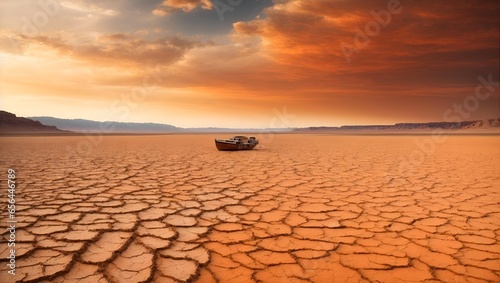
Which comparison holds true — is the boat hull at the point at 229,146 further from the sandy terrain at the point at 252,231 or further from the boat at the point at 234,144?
the sandy terrain at the point at 252,231

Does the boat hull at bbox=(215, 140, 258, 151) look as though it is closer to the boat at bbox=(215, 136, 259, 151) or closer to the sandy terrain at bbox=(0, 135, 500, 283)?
the boat at bbox=(215, 136, 259, 151)

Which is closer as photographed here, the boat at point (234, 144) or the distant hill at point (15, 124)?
the boat at point (234, 144)

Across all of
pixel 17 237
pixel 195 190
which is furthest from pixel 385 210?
pixel 17 237

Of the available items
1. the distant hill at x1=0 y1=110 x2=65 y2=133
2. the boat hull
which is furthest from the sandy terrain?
the distant hill at x1=0 y1=110 x2=65 y2=133

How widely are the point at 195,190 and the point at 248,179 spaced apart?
1.27 m

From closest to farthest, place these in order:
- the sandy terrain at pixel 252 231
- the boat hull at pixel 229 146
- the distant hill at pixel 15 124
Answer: the sandy terrain at pixel 252 231 < the boat hull at pixel 229 146 < the distant hill at pixel 15 124

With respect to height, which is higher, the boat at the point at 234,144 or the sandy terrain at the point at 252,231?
the boat at the point at 234,144

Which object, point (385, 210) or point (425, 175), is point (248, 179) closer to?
point (385, 210)

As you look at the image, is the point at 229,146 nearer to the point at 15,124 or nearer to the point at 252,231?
the point at 252,231

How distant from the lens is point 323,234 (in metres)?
2.64

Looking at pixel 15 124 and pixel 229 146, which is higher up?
pixel 15 124

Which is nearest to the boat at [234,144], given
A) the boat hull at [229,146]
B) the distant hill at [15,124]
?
the boat hull at [229,146]


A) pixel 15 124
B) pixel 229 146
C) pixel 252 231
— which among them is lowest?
pixel 252 231

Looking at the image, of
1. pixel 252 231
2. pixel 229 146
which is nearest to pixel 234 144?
pixel 229 146
